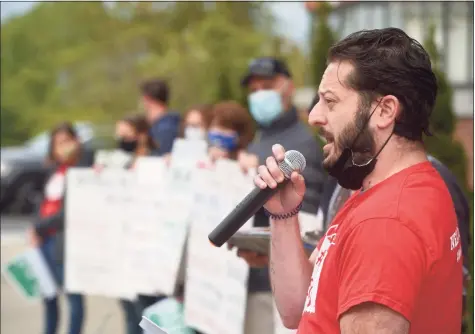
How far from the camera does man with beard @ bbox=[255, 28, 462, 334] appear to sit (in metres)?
1.57

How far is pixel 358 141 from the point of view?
5.90ft

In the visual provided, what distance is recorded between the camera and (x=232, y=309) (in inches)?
162

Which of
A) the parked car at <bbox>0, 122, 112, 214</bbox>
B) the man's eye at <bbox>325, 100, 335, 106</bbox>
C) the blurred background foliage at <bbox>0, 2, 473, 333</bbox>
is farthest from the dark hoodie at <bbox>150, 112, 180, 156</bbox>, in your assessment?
the blurred background foliage at <bbox>0, 2, 473, 333</bbox>

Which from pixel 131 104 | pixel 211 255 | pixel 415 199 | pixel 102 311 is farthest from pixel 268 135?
pixel 131 104

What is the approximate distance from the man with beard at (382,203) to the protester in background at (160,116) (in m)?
4.42

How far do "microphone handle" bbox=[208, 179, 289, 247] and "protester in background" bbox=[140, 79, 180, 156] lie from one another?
14.3ft

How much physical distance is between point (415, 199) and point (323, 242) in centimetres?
30

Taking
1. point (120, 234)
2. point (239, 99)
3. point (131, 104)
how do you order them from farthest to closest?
point (131, 104)
point (239, 99)
point (120, 234)

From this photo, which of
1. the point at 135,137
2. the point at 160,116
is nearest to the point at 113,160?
the point at 135,137

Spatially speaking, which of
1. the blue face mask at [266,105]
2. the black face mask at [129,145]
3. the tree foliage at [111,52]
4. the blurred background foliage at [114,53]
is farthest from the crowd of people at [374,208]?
the tree foliage at [111,52]

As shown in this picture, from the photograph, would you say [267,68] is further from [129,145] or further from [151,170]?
[129,145]

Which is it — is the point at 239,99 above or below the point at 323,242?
below

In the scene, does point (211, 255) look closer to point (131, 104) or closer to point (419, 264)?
point (419, 264)

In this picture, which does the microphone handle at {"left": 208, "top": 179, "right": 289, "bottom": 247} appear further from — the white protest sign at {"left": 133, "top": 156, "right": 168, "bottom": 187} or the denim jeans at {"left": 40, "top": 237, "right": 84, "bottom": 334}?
the denim jeans at {"left": 40, "top": 237, "right": 84, "bottom": 334}
